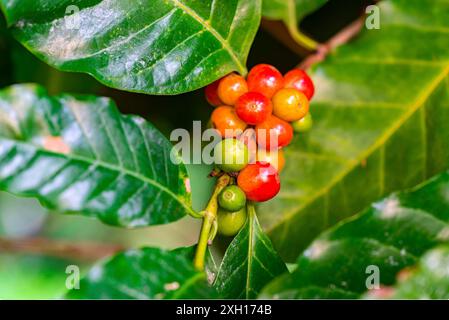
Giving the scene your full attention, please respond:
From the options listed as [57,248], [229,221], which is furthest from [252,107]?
[57,248]

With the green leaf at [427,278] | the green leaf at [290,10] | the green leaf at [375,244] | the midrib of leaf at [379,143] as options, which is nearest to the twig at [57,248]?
the midrib of leaf at [379,143]

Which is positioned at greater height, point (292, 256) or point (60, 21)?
point (60, 21)

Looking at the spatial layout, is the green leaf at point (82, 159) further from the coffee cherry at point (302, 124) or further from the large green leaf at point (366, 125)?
the large green leaf at point (366, 125)

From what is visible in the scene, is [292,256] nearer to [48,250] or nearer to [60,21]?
[60,21]

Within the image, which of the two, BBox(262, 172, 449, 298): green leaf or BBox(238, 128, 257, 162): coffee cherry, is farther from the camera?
BBox(238, 128, 257, 162): coffee cherry

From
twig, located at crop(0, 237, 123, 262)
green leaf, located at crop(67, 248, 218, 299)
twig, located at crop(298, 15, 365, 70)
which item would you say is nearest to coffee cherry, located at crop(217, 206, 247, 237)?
green leaf, located at crop(67, 248, 218, 299)

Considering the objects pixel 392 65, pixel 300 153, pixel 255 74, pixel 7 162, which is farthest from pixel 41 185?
pixel 392 65

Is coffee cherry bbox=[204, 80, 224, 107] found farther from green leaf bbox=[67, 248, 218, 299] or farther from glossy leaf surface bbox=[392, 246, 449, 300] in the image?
glossy leaf surface bbox=[392, 246, 449, 300]

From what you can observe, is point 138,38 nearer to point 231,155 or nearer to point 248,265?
point 231,155
